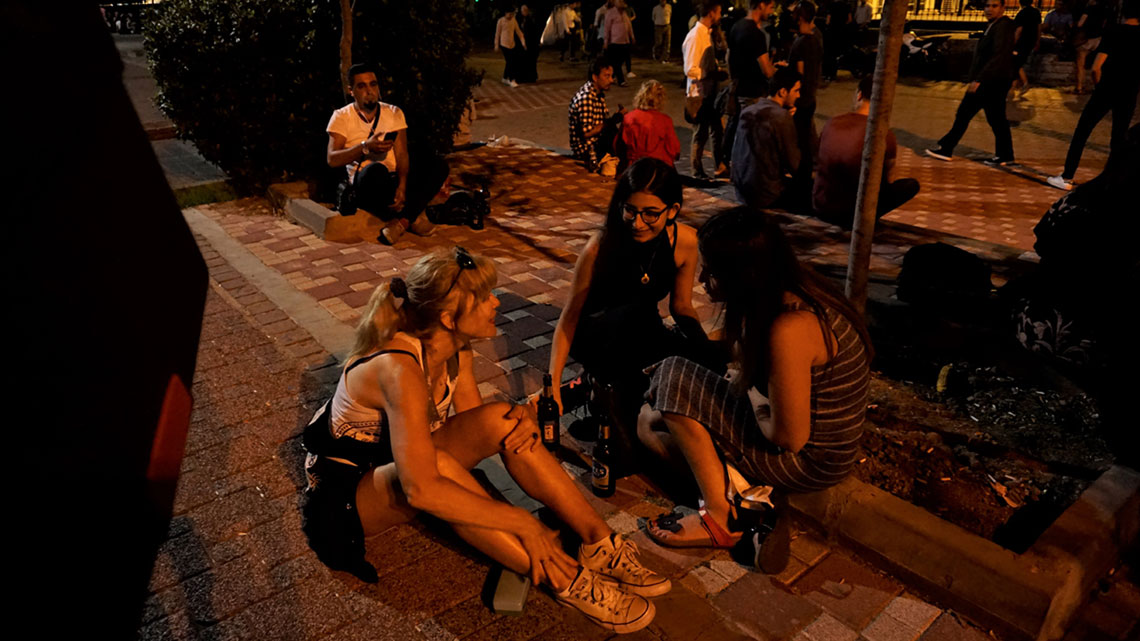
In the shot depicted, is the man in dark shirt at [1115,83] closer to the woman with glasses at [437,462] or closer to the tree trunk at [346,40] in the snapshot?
the tree trunk at [346,40]

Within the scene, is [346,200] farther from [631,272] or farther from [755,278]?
[755,278]

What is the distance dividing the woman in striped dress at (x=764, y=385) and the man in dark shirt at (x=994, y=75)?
7954mm

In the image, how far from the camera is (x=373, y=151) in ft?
21.7

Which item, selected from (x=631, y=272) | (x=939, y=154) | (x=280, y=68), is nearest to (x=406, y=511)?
(x=631, y=272)

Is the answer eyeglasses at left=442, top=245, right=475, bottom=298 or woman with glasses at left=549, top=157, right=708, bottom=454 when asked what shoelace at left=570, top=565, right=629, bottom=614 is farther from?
eyeglasses at left=442, top=245, right=475, bottom=298

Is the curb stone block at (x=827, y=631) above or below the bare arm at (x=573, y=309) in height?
below

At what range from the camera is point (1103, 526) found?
110 inches

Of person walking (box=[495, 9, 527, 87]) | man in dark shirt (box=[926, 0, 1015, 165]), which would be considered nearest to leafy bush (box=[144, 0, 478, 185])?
man in dark shirt (box=[926, 0, 1015, 165])

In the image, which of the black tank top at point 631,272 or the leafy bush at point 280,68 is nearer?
the black tank top at point 631,272

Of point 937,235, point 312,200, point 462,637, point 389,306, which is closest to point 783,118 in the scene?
point 937,235

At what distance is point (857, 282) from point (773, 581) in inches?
58.3

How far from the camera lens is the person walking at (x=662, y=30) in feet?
63.4

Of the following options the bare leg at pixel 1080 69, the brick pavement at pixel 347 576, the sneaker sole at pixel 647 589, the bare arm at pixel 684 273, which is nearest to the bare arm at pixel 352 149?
the brick pavement at pixel 347 576

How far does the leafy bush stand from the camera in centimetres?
716
